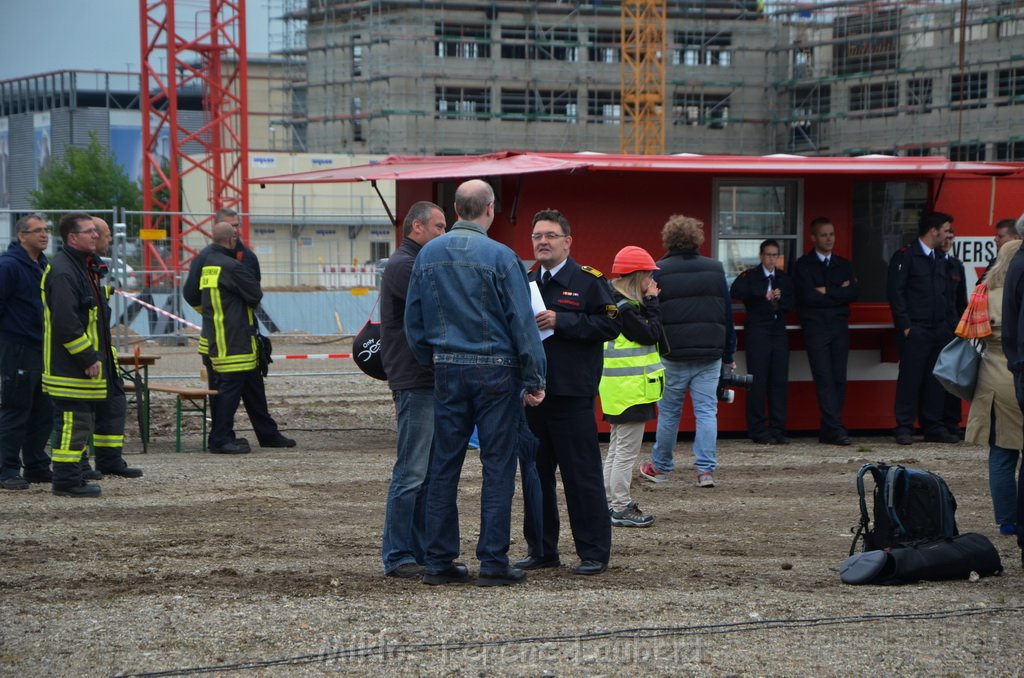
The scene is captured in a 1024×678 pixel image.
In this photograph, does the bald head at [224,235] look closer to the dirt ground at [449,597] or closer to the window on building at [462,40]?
the dirt ground at [449,597]

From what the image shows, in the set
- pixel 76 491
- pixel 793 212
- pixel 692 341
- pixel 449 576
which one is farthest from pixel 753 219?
pixel 449 576

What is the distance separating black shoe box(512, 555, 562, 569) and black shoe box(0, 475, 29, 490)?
420 centimetres

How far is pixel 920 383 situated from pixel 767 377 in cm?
141

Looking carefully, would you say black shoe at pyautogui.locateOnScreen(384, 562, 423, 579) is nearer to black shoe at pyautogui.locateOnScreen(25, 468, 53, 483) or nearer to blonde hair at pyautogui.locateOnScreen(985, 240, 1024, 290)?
blonde hair at pyautogui.locateOnScreen(985, 240, 1024, 290)

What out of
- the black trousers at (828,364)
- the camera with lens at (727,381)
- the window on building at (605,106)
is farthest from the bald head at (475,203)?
the window on building at (605,106)

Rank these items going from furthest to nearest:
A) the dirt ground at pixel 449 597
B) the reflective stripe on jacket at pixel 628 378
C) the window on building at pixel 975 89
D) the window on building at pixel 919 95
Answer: the window on building at pixel 919 95, the window on building at pixel 975 89, the reflective stripe on jacket at pixel 628 378, the dirt ground at pixel 449 597

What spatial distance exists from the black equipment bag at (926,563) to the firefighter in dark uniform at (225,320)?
6.16 m

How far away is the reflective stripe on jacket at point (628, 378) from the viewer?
7922mm

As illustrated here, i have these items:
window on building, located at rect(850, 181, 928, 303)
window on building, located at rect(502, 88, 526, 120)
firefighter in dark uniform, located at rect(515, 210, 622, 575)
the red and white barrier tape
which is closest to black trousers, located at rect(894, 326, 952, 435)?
window on building, located at rect(850, 181, 928, 303)

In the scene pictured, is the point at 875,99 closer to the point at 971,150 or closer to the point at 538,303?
the point at 971,150

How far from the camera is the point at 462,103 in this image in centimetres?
6184

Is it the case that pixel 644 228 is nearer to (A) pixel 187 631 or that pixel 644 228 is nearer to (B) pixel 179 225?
(A) pixel 187 631

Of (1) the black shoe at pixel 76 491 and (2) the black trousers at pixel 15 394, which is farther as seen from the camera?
(2) the black trousers at pixel 15 394

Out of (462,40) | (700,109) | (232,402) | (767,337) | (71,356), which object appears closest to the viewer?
(71,356)
